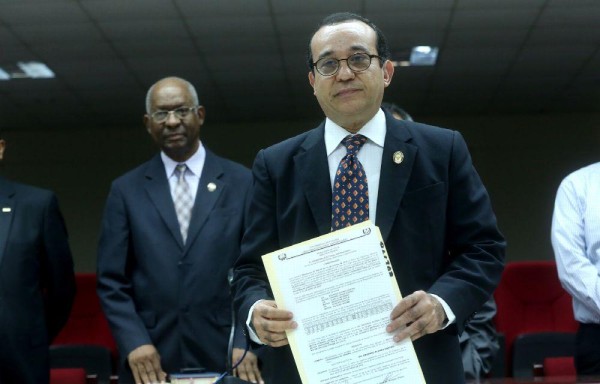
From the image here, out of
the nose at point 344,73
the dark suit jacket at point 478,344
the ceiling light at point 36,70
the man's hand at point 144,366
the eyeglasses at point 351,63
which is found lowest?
the dark suit jacket at point 478,344

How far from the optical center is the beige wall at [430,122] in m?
10.5

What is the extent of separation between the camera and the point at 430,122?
10.7 metres

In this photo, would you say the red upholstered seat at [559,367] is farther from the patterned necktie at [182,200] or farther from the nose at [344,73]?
the nose at [344,73]

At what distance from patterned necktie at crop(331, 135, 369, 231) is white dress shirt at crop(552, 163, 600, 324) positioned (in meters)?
1.90

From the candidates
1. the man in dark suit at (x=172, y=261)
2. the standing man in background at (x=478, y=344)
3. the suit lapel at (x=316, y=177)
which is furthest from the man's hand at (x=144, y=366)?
the suit lapel at (x=316, y=177)

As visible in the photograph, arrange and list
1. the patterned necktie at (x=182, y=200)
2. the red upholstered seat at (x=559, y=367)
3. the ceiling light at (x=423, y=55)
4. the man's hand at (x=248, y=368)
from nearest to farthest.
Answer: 1. the man's hand at (x=248, y=368)
2. the patterned necktie at (x=182, y=200)
3. the red upholstered seat at (x=559, y=367)
4. the ceiling light at (x=423, y=55)

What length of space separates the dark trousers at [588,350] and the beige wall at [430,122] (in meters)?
7.24

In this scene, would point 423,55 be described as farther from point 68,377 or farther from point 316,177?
point 316,177

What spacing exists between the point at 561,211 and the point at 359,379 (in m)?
2.28

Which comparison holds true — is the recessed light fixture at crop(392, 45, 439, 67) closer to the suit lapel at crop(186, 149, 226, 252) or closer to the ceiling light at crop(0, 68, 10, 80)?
the ceiling light at crop(0, 68, 10, 80)

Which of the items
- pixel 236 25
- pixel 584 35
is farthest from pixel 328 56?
pixel 584 35

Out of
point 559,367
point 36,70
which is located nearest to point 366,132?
point 559,367

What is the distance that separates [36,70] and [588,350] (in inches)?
240

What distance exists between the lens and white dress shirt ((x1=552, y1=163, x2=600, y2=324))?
333cm
